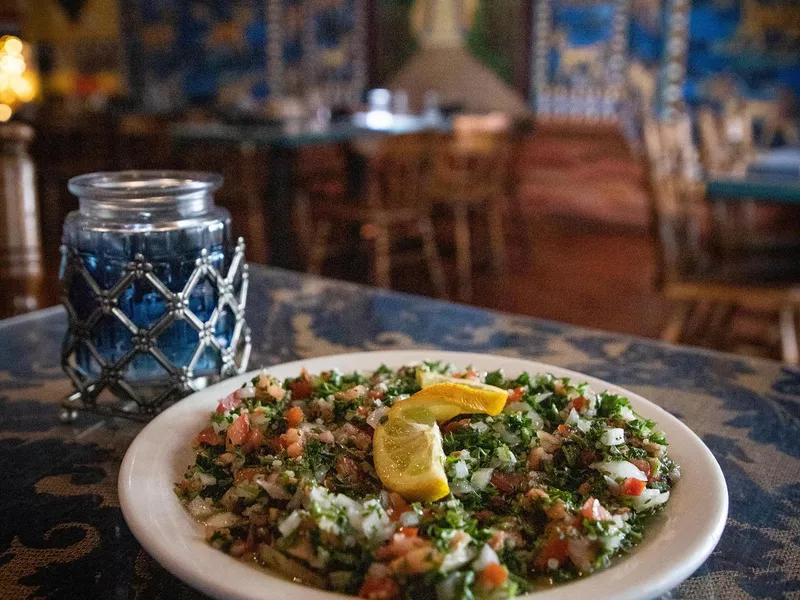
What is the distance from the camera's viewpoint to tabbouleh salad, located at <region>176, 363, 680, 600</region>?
507mm

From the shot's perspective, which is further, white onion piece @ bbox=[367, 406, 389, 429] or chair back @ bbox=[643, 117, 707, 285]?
chair back @ bbox=[643, 117, 707, 285]

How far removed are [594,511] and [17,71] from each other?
35.5ft

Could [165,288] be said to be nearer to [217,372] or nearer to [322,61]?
[217,372]

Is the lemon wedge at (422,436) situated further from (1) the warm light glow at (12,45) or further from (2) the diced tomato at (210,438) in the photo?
(1) the warm light glow at (12,45)

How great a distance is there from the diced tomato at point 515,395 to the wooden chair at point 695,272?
2128 mm

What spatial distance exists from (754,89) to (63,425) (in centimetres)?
611

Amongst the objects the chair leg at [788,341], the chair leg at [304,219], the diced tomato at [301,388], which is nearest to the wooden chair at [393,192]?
the chair leg at [304,219]

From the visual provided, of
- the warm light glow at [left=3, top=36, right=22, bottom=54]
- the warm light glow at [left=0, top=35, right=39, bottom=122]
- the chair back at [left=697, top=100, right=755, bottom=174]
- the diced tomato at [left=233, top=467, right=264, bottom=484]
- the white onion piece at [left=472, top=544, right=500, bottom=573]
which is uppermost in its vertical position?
the warm light glow at [left=3, top=36, right=22, bottom=54]

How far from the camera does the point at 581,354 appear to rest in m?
1.11

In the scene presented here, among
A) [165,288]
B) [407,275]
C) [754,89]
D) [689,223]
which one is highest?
[754,89]

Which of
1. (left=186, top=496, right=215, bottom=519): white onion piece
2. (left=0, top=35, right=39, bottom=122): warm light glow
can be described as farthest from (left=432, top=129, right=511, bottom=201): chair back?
(left=0, top=35, right=39, bottom=122): warm light glow

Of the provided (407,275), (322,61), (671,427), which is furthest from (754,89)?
(671,427)

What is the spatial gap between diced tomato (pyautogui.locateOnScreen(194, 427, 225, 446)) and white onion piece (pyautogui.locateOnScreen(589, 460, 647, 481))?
0.34 metres

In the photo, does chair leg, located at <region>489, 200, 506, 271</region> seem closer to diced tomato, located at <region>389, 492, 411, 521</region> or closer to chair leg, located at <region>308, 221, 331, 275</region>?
chair leg, located at <region>308, 221, 331, 275</region>
